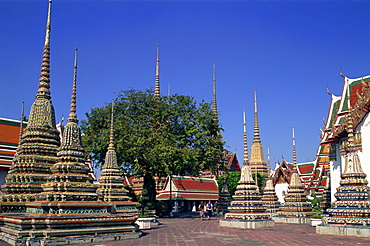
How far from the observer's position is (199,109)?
105ft

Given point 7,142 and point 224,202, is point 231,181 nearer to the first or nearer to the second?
point 224,202

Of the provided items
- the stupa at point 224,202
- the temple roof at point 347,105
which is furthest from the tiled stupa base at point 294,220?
the stupa at point 224,202

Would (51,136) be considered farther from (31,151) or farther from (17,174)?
(17,174)

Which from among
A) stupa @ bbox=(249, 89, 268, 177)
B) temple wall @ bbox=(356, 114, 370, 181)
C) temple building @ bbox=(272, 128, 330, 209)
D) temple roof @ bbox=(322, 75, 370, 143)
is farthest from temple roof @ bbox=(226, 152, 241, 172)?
temple wall @ bbox=(356, 114, 370, 181)

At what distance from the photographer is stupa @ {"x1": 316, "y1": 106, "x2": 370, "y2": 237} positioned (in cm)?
1613

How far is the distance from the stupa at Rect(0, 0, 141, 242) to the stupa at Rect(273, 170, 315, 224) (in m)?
15.3

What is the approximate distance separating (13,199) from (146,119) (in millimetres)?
15620

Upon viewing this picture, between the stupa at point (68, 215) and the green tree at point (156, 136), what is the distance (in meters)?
12.6

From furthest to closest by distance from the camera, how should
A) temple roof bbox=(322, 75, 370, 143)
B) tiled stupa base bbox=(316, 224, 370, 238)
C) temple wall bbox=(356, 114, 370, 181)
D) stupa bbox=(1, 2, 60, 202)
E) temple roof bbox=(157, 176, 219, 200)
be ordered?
temple roof bbox=(157, 176, 219, 200), temple wall bbox=(356, 114, 370, 181), temple roof bbox=(322, 75, 370, 143), stupa bbox=(1, 2, 60, 202), tiled stupa base bbox=(316, 224, 370, 238)

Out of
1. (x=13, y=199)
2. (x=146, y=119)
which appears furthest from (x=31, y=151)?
(x=146, y=119)

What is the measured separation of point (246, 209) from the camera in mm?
22000

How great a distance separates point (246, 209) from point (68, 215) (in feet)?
38.6

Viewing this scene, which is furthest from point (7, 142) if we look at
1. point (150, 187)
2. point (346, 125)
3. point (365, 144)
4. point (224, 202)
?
point (365, 144)

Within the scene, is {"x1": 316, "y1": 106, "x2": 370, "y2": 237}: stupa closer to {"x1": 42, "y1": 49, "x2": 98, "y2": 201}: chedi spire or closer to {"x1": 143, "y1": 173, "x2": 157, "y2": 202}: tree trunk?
{"x1": 42, "y1": 49, "x2": 98, "y2": 201}: chedi spire
